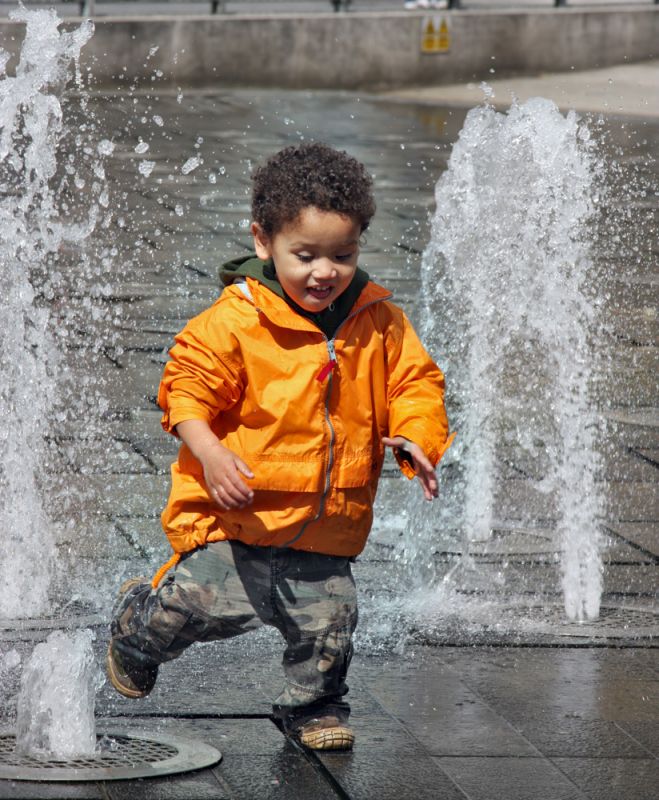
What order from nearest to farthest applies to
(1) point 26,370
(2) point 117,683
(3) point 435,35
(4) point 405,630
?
(2) point 117,683 → (4) point 405,630 → (1) point 26,370 → (3) point 435,35

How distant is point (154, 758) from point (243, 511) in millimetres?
536

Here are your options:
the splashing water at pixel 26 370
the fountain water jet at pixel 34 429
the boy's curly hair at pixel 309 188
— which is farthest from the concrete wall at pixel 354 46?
the boy's curly hair at pixel 309 188

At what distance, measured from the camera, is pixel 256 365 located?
128 inches

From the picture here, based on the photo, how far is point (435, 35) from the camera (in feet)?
52.1

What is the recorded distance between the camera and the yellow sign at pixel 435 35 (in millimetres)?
15828

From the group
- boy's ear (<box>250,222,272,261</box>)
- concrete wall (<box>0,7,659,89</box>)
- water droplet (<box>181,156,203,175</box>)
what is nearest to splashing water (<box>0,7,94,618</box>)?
boy's ear (<box>250,222,272,261</box>)

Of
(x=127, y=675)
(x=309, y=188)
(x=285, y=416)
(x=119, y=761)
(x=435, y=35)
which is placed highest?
(x=435, y=35)

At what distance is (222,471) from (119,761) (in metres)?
0.64

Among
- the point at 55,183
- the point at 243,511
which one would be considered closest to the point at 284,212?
the point at 243,511

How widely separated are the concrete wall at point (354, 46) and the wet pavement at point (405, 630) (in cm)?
A: 735

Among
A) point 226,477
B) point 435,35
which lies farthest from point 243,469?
point 435,35

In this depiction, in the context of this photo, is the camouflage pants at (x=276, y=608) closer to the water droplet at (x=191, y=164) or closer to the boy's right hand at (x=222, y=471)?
the boy's right hand at (x=222, y=471)

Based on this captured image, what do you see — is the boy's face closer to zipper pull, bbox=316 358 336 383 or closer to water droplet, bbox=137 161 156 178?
zipper pull, bbox=316 358 336 383

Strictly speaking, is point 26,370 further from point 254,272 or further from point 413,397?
point 413,397
